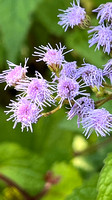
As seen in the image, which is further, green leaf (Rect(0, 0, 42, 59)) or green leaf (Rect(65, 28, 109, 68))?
green leaf (Rect(65, 28, 109, 68))

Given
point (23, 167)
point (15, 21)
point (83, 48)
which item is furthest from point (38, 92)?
point (83, 48)

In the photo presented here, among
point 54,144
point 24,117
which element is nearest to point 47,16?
point 54,144

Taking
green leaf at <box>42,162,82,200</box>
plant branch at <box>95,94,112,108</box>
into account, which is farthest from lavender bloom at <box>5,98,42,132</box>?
green leaf at <box>42,162,82,200</box>

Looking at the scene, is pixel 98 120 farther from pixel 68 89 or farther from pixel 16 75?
pixel 16 75

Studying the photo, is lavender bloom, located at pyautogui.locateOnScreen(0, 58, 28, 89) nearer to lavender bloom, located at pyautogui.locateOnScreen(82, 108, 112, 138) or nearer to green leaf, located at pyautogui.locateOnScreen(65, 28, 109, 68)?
lavender bloom, located at pyautogui.locateOnScreen(82, 108, 112, 138)

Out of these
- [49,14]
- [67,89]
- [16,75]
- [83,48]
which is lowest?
[67,89]

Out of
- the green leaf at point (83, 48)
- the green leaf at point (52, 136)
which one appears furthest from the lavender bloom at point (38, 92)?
the green leaf at point (52, 136)

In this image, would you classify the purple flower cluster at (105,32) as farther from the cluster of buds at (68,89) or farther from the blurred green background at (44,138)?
the blurred green background at (44,138)
